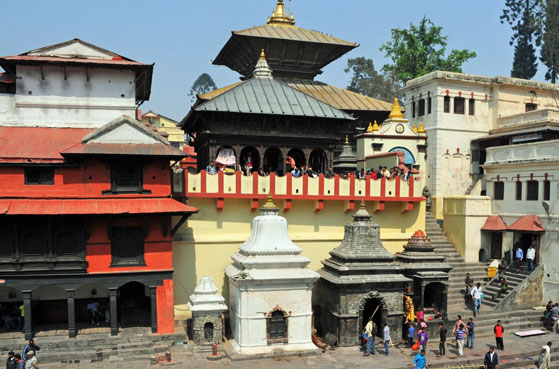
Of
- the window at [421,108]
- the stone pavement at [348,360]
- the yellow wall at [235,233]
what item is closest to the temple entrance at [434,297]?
the stone pavement at [348,360]

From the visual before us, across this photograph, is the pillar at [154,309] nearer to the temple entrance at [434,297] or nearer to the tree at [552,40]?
the temple entrance at [434,297]

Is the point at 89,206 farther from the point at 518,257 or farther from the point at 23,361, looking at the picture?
the point at 518,257

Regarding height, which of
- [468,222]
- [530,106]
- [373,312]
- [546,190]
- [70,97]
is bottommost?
[373,312]

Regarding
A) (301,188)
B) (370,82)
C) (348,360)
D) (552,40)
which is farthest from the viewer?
(370,82)

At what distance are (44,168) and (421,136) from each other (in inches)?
834

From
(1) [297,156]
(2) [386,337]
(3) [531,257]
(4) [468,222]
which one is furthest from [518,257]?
(1) [297,156]

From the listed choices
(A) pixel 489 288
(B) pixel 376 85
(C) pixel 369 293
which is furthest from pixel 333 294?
(B) pixel 376 85

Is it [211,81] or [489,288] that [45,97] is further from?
[211,81]

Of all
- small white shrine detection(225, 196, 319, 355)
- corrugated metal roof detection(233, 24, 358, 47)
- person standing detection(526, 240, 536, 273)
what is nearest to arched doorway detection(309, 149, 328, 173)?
small white shrine detection(225, 196, 319, 355)

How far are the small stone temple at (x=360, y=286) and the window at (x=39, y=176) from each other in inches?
437

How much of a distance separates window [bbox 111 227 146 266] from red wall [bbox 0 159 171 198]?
1.58m

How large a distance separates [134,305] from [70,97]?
30.8ft

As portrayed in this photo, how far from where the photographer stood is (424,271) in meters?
20.4

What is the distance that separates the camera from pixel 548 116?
93.1 feet
